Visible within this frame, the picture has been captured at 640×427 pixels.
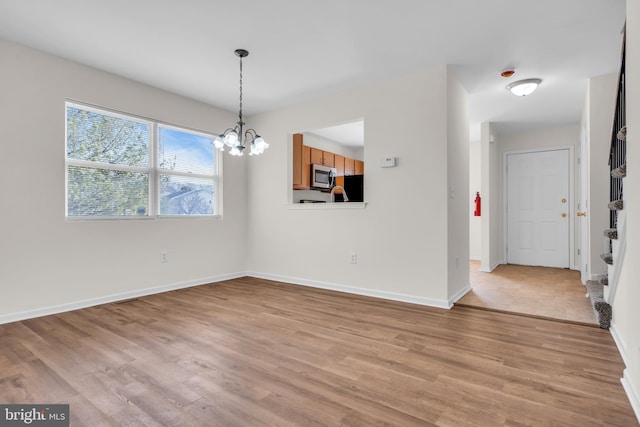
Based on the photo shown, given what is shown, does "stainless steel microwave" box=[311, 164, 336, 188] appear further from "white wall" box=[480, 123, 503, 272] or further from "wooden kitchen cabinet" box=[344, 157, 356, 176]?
"white wall" box=[480, 123, 503, 272]

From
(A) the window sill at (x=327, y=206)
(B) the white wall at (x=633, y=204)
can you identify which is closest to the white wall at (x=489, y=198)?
(A) the window sill at (x=327, y=206)

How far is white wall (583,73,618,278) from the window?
4715 millimetres

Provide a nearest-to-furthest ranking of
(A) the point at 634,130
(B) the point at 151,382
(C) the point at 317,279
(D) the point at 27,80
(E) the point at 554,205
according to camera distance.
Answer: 1. (A) the point at 634,130
2. (B) the point at 151,382
3. (D) the point at 27,80
4. (C) the point at 317,279
5. (E) the point at 554,205

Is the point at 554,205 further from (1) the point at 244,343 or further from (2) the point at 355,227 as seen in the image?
(1) the point at 244,343

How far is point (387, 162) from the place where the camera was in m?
3.73

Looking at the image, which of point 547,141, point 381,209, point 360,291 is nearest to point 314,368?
point 360,291

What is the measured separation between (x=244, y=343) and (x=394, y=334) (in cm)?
118

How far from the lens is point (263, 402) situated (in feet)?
5.60

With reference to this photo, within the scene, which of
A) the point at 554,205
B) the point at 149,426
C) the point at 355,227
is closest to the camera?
the point at 149,426

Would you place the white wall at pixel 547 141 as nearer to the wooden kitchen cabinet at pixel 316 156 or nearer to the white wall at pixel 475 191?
the white wall at pixel 475 191

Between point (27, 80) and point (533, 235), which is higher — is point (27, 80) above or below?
above

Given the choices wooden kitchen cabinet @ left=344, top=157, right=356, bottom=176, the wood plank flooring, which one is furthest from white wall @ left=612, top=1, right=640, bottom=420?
wooden kitchen cabinet @ left=344, top=157, right=356, bottom=176

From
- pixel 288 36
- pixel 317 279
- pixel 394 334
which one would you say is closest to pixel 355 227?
pixel 317 279

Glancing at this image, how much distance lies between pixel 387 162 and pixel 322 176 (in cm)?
243
